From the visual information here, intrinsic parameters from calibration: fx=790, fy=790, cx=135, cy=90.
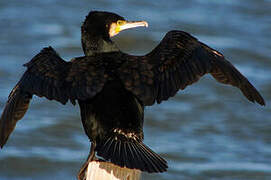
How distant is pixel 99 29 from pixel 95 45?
15 cm

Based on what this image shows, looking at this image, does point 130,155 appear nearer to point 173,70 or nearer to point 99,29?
point 173,70

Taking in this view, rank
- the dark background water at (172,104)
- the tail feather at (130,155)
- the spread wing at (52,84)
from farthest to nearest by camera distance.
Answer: the dark background water at (172,104), the spread wing at (52,84), the tail feather at (130,155)

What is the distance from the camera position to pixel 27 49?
11.0 meters

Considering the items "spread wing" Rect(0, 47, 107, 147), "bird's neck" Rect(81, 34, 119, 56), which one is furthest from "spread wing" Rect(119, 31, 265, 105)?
"bird's neck" Rect(81, 34, 119, 56)

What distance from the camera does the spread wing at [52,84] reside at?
514 cm

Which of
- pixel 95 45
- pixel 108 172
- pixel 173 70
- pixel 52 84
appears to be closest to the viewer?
pixel 108 172

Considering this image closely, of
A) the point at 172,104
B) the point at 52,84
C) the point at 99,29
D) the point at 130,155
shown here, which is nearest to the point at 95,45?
the point at 99,29

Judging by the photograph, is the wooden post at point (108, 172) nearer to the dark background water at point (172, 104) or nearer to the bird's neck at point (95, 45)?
the bird's neck at point (95, 45)

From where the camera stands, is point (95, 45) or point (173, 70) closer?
point (173, 70)

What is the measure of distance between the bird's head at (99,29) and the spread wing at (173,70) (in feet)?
1.21

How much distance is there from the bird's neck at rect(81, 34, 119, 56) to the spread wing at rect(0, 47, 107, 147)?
36cm

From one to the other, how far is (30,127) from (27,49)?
6.04 feet

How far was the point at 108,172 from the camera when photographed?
4.91 metres

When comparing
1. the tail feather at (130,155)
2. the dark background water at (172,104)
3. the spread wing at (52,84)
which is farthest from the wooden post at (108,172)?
A: the dark background water at (172,104)
